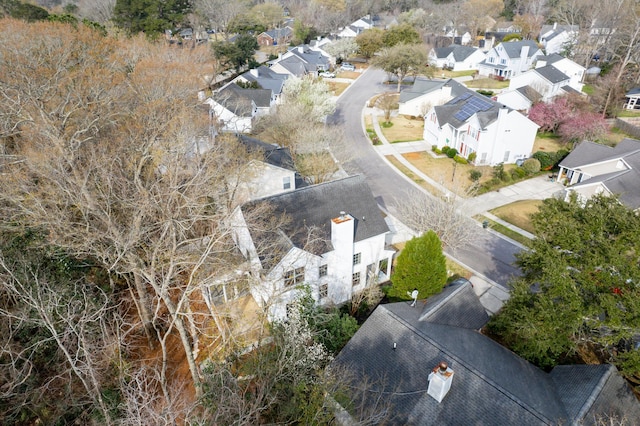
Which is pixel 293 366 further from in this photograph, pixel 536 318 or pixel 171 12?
pixel 171 12

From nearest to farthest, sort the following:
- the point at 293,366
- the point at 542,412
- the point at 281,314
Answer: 1. the point at 542,412
2. the point at 293,366
3. the point at 281,314

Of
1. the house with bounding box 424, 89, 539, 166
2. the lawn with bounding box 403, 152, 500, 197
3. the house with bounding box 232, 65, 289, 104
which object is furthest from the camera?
the house with bounding box 232, 65, 289, 104

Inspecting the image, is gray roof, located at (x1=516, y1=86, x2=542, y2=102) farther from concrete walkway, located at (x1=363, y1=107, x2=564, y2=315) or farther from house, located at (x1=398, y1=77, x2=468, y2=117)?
concrete walkway, located at (x1=363, y1=107, x2=564, y2=315)

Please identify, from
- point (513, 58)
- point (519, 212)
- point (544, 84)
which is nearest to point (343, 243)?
point (519, 212)

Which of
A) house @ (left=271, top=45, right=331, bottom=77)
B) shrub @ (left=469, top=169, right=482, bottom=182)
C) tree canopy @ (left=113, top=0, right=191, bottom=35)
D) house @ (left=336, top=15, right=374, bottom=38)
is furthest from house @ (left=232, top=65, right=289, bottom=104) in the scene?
house @ (left=336, top=15, right=374, bottom=38)

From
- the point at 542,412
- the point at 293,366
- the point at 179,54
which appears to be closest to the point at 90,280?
the point at 293,366

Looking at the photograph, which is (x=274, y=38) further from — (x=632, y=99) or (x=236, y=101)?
(x=632, y=99)

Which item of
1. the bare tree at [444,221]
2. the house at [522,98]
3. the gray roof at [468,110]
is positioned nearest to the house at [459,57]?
the house at [522,98]
